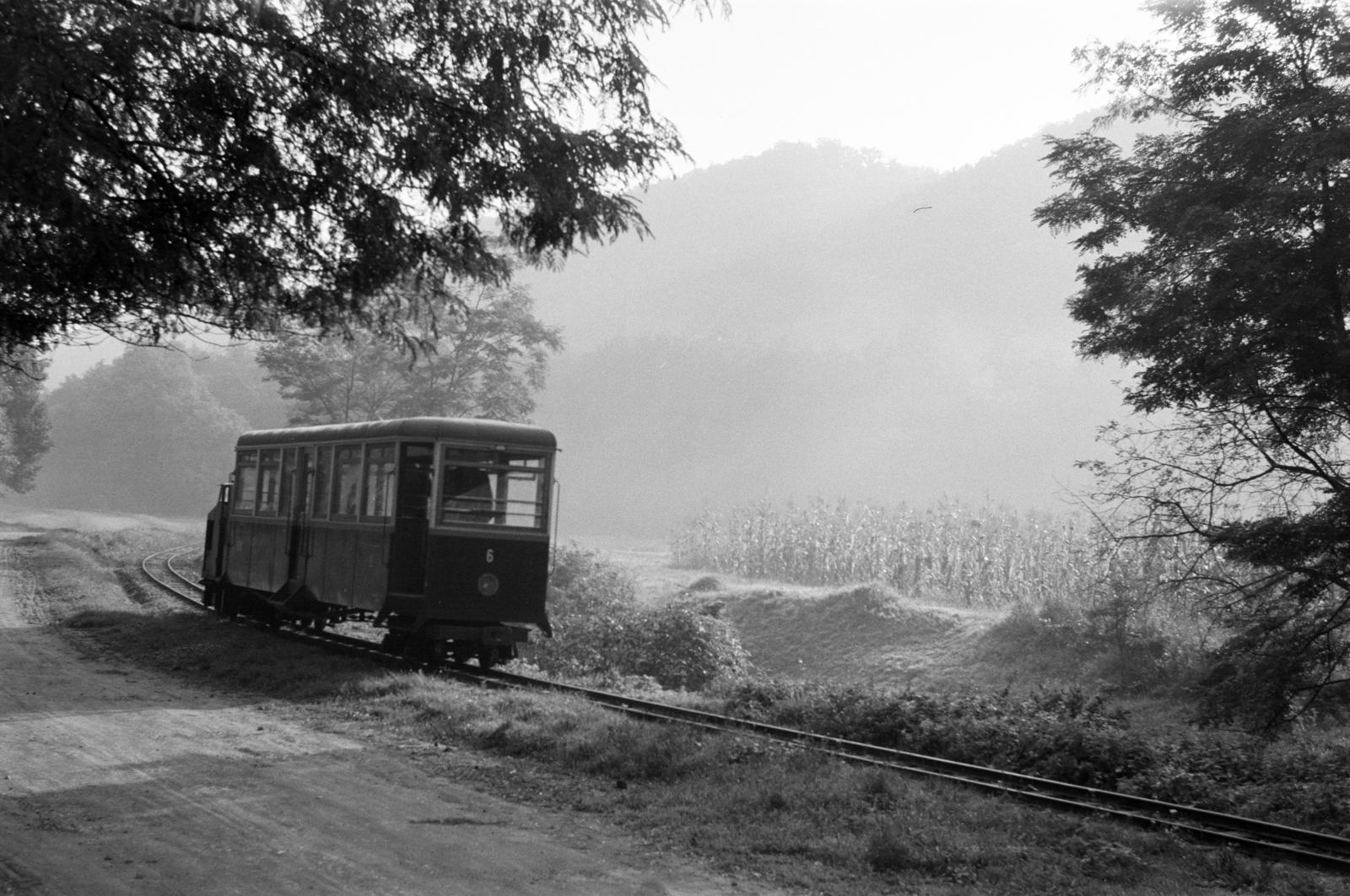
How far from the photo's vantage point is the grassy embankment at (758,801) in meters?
6.85

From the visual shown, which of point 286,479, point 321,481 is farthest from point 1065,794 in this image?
point 286,479

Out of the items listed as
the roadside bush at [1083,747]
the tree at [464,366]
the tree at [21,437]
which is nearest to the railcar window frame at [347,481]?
the roadside bush at [1083,747]

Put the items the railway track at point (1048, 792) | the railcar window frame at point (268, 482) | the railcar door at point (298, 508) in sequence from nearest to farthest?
the railway track at point (1048, 792), the railcar door at point (298, 508), the railcar window frame at point (268, 482)

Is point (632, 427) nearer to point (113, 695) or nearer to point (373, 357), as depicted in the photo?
point (373, 357)

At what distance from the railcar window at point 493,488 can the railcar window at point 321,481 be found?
2.54m

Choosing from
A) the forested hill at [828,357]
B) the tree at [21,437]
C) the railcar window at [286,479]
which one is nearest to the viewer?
the railcar window at [286,479]

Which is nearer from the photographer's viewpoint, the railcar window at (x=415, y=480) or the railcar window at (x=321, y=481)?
the railcar window at (x=415, y=480)

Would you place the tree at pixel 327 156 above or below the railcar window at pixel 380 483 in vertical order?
above

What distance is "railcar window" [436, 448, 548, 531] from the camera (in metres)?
14.6

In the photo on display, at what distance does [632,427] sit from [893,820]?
370 ft

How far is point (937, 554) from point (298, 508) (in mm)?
18232

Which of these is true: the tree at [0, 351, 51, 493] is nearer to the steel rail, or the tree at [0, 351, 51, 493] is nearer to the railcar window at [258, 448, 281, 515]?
the railcar window at [258, 448, 281, 515]

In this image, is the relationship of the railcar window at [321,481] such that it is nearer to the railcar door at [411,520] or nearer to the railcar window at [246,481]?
the railcar door at [411,520]

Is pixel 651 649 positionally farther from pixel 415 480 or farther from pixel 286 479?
pixel 415 480
